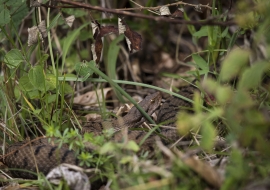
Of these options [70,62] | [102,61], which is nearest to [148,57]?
[102,61]

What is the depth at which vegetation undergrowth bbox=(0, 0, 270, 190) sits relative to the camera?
2404mm

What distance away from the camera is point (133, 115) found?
4.51 m

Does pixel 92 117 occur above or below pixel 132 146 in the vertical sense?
below

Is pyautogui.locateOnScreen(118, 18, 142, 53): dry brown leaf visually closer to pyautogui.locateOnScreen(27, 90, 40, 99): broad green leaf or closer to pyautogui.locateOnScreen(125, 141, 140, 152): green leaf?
pyautogui.locateOnScreen(27, 90, 40, 99): broad green leaf

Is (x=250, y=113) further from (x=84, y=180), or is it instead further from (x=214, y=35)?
(x=214, y=35)

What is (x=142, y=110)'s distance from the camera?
3.65 m

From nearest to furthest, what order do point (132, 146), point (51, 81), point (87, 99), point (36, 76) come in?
1. point (132, 146)
2. point (36, 76)
3. point (51, 81)
4. point (87, 99)

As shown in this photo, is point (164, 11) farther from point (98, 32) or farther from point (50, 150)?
point (50, 150)

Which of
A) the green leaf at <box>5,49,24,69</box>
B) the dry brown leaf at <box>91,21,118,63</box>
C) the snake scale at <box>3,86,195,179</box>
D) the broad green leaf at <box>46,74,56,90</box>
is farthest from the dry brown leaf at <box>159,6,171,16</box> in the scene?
the green leaf at <box>5,49,24,69</box>

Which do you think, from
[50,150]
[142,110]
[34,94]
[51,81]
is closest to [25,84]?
[34,94]

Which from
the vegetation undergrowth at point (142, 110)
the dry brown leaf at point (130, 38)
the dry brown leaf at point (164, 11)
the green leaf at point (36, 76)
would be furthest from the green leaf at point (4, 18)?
the dry brown leaf at point (164, 11)

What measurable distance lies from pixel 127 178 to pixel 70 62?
10.6 feet

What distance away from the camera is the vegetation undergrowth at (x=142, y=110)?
7.89 ft

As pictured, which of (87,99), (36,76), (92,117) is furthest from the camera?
(87,99)
